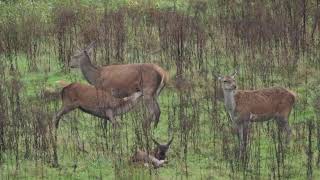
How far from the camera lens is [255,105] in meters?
10.9

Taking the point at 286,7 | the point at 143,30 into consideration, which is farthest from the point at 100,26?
the point at 286,7

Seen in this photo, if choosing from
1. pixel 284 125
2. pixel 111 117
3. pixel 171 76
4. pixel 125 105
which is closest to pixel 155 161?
pixel 111 117

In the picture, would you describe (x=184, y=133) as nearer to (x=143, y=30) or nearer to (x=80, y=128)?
(x=80, y=128)

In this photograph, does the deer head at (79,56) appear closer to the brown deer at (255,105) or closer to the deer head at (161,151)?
the brown deer at (255,105)

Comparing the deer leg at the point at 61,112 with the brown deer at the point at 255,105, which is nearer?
the brown deer at the point at 255,105

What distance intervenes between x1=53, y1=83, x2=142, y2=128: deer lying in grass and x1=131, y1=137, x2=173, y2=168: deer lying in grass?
1435 millimetres

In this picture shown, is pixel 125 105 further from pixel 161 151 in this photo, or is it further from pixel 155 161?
pixel 155 161

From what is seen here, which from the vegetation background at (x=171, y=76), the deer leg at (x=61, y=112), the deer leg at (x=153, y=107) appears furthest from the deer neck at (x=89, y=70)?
the deer leg at (x=61, y=112)

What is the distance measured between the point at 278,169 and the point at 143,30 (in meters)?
8.64

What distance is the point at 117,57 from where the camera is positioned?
14.9 meters

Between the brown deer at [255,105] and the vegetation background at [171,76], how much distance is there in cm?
25

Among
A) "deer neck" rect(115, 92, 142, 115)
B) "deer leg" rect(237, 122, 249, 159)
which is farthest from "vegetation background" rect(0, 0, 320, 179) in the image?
"deer neck" rect(115, 92, 142, 115)

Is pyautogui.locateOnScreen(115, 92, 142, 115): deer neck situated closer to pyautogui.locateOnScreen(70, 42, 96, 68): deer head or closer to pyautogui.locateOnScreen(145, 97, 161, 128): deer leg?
pyautogui.locateOnScreen(145, 97, 161, 128): deer leg

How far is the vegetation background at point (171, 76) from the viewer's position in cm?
972
